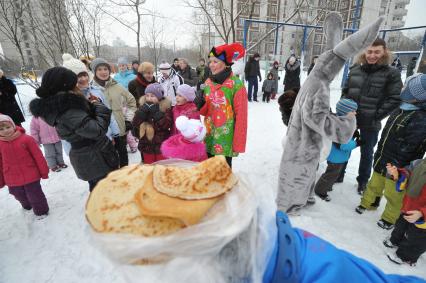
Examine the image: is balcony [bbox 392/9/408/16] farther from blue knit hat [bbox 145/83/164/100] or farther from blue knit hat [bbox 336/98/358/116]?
blue knit hat [bbox 145/83/164/100]

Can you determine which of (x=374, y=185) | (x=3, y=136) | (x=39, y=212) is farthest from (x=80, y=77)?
(x=374, y=185)

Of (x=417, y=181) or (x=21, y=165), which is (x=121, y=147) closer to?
(x=21, y=165)

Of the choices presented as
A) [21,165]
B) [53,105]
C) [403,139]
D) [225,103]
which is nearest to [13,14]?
[21,165]

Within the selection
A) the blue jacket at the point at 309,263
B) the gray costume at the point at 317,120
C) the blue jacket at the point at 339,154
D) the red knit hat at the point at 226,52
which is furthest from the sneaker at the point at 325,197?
the blue jacket at the point at 309,263

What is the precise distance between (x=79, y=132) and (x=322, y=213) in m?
2.75

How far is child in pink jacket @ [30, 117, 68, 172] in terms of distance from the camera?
3896 mm

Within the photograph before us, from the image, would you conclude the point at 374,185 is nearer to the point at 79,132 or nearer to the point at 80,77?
the point at 79,132

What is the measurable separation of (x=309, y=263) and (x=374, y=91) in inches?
109

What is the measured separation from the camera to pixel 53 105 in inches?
80.2

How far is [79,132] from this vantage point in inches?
86.1

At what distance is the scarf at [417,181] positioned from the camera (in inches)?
74.1

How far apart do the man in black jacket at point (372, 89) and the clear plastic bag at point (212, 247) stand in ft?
9.23

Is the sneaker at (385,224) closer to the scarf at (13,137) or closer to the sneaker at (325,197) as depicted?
the sneaker at (325,197)

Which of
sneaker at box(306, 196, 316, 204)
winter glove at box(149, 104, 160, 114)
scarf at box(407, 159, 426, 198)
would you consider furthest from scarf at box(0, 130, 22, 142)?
scarf at box(407, 159, 426, 198)
